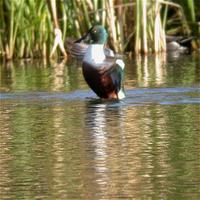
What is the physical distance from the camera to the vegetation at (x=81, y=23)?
16703 millimetres

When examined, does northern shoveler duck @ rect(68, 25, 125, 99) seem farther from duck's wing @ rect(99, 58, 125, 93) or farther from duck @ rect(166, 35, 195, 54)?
duck @ rect(166, 35, 195, 54)

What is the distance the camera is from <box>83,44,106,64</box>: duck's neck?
11152mm

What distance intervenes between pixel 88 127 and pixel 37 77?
5359 mm

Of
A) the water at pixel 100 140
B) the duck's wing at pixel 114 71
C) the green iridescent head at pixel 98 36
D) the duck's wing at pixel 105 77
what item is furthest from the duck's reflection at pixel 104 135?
the green iridescent head at pixel 98 36

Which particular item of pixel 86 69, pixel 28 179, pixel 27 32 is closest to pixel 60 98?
pixel 86 69

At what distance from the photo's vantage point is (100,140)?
802 cm

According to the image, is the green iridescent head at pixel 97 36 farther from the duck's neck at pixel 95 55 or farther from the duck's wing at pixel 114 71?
the duck's wing at pixel 114 71

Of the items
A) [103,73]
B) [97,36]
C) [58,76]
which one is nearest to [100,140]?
[103,73]

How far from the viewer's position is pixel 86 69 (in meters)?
11.1

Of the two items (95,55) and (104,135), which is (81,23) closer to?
(95,55)

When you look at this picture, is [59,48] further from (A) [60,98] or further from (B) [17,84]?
(A) [60,98]

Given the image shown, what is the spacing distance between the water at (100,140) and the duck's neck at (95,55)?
1.36 ft

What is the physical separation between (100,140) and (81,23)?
9418 mm

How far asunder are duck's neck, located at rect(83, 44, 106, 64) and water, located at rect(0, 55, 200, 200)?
41 cm
